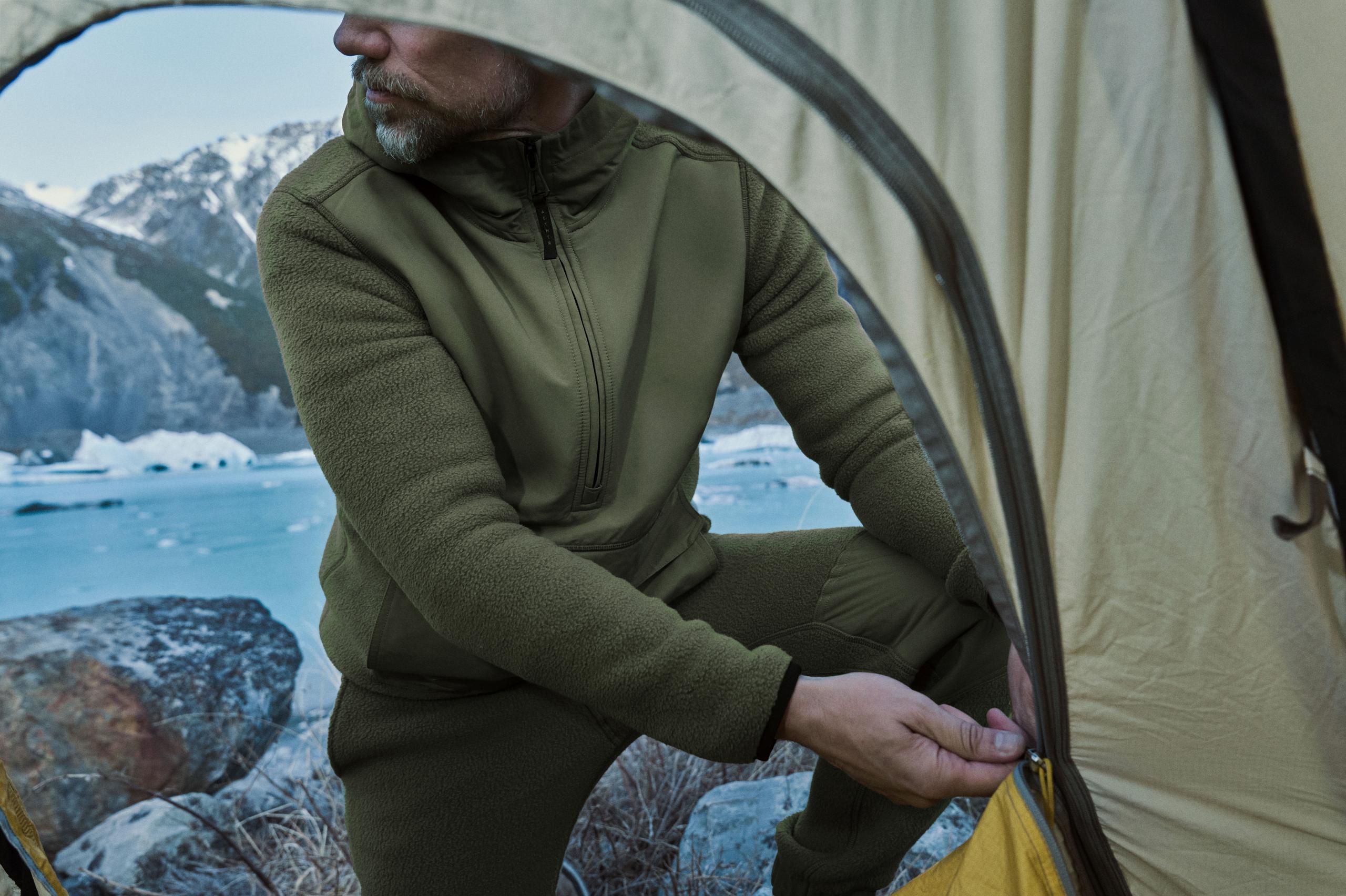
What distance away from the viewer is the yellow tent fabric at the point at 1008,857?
734mm

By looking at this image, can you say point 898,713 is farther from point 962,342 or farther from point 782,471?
point 782,471

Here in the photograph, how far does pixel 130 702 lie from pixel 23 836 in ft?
5.12

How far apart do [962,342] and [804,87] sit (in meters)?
0.21

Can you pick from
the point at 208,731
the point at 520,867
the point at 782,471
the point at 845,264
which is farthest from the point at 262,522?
the point at 845,264

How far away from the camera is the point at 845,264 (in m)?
0.66

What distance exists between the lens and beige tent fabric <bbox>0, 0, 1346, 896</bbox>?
0.61 metres

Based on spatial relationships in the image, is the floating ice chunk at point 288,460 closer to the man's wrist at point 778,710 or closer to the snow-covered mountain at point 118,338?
the snow-covered mountain at point 118,338

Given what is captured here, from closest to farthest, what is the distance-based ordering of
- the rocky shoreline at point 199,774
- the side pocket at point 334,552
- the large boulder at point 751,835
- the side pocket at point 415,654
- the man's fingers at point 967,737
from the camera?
the man's fingers at point 967,737, the side pocket at point 415,654, the side pocket at point 334,552, the large boulder at point 751,835, the rocky shoreline at point 199,774

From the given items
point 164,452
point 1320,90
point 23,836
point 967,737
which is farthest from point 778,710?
point 164,452

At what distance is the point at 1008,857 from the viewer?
76 cm

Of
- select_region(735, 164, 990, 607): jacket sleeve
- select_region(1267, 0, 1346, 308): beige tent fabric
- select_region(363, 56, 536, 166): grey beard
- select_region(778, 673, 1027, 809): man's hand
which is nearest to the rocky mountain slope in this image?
select_region(735, 164, 990, 607): jacket sleeve

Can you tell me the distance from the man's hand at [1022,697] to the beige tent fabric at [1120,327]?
0.50ft

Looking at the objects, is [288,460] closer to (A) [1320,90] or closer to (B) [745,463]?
(B) [745,463]

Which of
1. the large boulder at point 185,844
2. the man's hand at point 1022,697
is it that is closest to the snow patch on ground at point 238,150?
the large boulder at point 185,844
